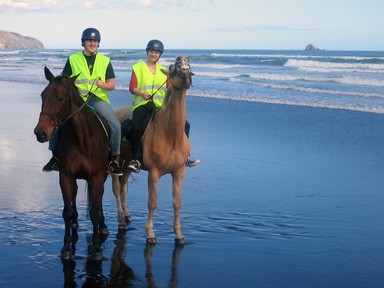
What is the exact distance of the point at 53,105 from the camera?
5.74m

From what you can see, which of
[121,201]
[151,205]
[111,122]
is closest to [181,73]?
[111,122]

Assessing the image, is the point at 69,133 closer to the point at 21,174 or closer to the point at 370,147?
the point at 21,174

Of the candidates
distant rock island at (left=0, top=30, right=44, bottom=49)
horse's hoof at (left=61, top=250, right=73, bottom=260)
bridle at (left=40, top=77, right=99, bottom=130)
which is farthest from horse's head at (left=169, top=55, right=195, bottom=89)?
distant rock island at (left=0, top=30, right=44, bottom=49)

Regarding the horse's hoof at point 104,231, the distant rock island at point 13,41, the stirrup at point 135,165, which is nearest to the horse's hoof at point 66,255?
the horse's hoof at point 104,231

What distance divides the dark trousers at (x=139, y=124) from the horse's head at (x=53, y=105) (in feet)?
4.15

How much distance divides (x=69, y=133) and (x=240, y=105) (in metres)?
14.3

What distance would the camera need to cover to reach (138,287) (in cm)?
533

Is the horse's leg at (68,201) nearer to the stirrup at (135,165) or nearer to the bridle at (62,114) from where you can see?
the bridle at (62,114)

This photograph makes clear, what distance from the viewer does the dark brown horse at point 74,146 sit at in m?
5.82

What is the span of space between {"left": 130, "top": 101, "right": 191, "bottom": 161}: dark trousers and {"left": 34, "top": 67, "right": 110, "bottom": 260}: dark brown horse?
1.89ft

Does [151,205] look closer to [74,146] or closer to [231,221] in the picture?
[231,221]

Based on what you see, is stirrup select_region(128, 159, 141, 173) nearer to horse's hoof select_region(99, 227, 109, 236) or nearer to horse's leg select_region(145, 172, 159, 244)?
horse's leg select_region(145, 172, 159, 244)

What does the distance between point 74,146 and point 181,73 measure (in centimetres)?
129

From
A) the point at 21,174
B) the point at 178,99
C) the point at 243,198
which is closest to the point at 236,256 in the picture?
the point at 178,99
